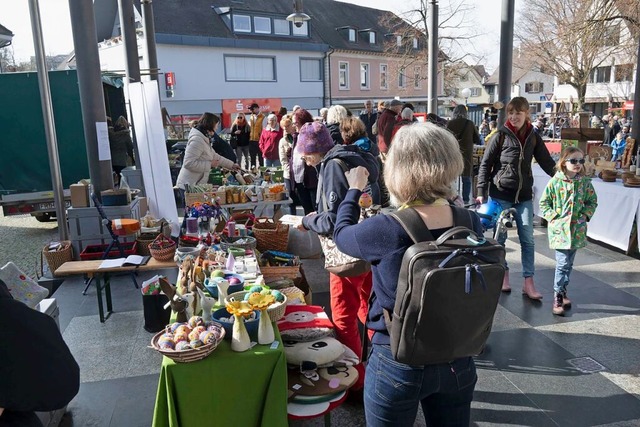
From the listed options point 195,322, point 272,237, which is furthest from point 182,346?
point 272,237

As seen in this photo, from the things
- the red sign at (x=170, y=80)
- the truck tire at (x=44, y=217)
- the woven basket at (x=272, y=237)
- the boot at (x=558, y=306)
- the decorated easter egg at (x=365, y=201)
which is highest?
the red sign at (x=170, y=80)

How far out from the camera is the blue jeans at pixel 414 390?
1870mm

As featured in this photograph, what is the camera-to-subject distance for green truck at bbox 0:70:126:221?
27.9 feet

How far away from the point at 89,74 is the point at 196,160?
161 cm

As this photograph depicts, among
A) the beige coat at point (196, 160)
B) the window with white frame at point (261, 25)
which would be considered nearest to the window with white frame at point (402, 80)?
the window with white frame at point (261, 25)

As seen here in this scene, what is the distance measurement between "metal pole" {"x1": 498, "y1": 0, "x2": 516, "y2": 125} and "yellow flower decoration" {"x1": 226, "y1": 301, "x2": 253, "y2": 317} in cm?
598

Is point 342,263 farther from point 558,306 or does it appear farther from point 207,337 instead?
point 558,306

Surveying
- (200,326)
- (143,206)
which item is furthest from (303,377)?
(143,206)

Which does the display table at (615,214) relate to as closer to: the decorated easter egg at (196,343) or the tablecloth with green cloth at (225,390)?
the tablecloth with green cloth at (225,390)

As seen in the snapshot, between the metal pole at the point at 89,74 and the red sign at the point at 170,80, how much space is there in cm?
1979

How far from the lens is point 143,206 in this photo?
21.9ft

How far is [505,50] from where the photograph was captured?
7.59m

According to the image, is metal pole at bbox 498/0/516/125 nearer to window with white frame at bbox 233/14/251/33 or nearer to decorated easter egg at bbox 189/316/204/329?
decorated easter egg at bbox 189/316/204/329

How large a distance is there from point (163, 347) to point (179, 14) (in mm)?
27485
